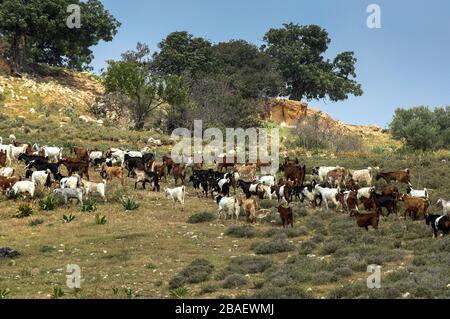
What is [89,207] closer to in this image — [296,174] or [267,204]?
[267,204]

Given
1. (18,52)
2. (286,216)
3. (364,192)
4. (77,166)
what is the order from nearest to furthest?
(286,216) < (364,192) < (77,166) < (18,52)

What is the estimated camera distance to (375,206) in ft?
78.1

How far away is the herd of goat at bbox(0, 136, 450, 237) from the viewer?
2331 cm

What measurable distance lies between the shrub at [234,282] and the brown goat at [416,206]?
8956 millimetres

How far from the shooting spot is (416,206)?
2241cm

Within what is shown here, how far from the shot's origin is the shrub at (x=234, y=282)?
51.2ft

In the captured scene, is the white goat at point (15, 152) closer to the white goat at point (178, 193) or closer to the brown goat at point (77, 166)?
the brown goat at point (77, 166)

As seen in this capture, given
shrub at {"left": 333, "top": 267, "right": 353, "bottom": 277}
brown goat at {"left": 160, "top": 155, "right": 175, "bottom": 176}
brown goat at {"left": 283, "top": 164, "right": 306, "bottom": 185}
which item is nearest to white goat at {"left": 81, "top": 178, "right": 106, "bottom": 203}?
brown goat at {"left": 160, "top": 155, "right": 175, "bottom": 176}

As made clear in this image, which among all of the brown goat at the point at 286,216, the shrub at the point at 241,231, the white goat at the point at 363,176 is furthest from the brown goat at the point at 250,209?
the white goat at the point at 363,176

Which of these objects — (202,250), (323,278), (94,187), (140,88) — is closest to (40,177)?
(94,187)

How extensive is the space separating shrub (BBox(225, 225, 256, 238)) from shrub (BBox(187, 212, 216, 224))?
6.72ft

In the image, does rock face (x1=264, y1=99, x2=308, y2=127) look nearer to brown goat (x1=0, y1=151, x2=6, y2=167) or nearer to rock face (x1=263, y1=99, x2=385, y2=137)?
rock face (x1=263, y1=99, x2=385, y2=137)

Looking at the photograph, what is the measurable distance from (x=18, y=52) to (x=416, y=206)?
49.8 meters
